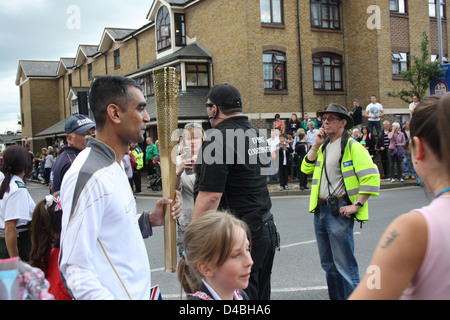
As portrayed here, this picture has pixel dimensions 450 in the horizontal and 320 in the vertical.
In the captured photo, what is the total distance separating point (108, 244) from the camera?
6.26 feet

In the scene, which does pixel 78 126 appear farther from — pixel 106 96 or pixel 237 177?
pixel 106 96

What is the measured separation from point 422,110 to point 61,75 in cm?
5305

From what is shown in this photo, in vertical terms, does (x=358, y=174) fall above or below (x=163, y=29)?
below

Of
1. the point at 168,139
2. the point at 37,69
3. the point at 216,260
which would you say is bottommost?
the point at 216,260

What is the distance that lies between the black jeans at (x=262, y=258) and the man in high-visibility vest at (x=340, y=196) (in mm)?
1146

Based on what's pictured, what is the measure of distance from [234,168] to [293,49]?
2141cm

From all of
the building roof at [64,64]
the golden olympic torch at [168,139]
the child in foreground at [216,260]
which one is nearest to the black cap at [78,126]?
the golden olympic torch at [168,139]

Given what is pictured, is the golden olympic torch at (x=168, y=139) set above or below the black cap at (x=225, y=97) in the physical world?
below

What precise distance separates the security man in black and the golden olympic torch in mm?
760

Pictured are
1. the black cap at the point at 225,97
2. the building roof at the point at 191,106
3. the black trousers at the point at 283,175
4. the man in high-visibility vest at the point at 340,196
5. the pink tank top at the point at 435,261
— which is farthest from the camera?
the building roof at the point at 191,106

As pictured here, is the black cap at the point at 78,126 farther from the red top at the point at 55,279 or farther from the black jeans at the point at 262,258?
the black jeans at the point at 262,258

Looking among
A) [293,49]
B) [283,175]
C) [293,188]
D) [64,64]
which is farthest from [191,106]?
[64,64]

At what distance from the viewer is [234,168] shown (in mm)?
3336

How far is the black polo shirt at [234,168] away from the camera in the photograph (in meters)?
3.23
